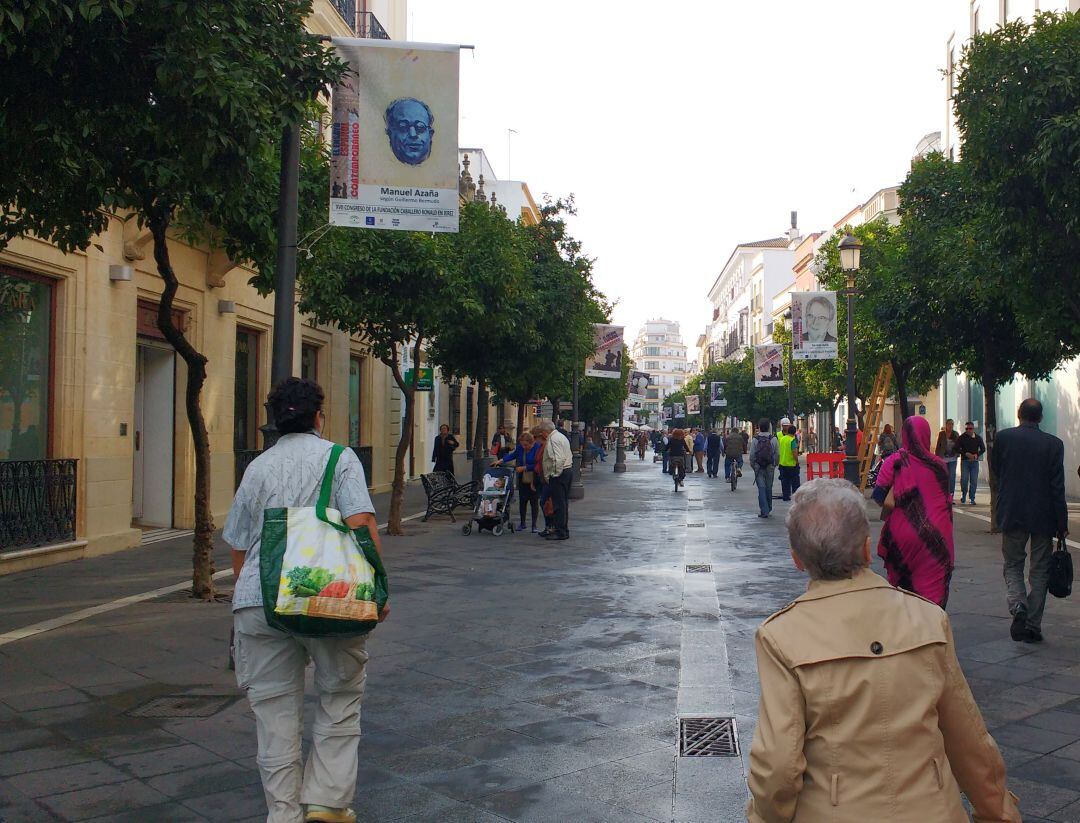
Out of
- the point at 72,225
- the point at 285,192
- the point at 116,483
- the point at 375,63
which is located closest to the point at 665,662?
the point at 285,192

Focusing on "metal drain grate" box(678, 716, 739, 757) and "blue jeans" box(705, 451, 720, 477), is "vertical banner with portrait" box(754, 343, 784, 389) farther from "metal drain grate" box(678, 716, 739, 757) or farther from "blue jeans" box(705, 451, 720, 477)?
"metal drain grate" box(678, 716, 739, 757)

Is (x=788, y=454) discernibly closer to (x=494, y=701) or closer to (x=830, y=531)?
(x=494, y=701)

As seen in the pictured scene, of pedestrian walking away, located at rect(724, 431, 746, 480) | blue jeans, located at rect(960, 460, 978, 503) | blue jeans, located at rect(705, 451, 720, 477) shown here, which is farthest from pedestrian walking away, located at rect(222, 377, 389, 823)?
blue jeans, located at rect(705, 451, 720, 477)

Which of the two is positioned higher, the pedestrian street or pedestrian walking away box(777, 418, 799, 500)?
pedestrian walking away box(777, 418, 799, 500)

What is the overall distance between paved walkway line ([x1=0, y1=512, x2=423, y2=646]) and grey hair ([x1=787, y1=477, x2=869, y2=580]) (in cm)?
629

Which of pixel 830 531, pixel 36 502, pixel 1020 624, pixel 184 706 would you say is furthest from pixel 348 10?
pixel 830 531

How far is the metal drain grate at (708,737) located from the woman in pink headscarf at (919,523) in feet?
4.50

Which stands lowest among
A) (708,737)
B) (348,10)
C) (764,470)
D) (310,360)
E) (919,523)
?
(708,737)

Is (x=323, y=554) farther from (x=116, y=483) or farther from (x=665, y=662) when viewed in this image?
(x=116, y=483)

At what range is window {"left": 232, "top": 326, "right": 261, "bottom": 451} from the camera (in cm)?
1870

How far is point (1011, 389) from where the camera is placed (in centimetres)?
2808

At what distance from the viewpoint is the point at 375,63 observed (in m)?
8.05

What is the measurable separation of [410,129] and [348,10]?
16.4 meters

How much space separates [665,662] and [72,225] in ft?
18.6
